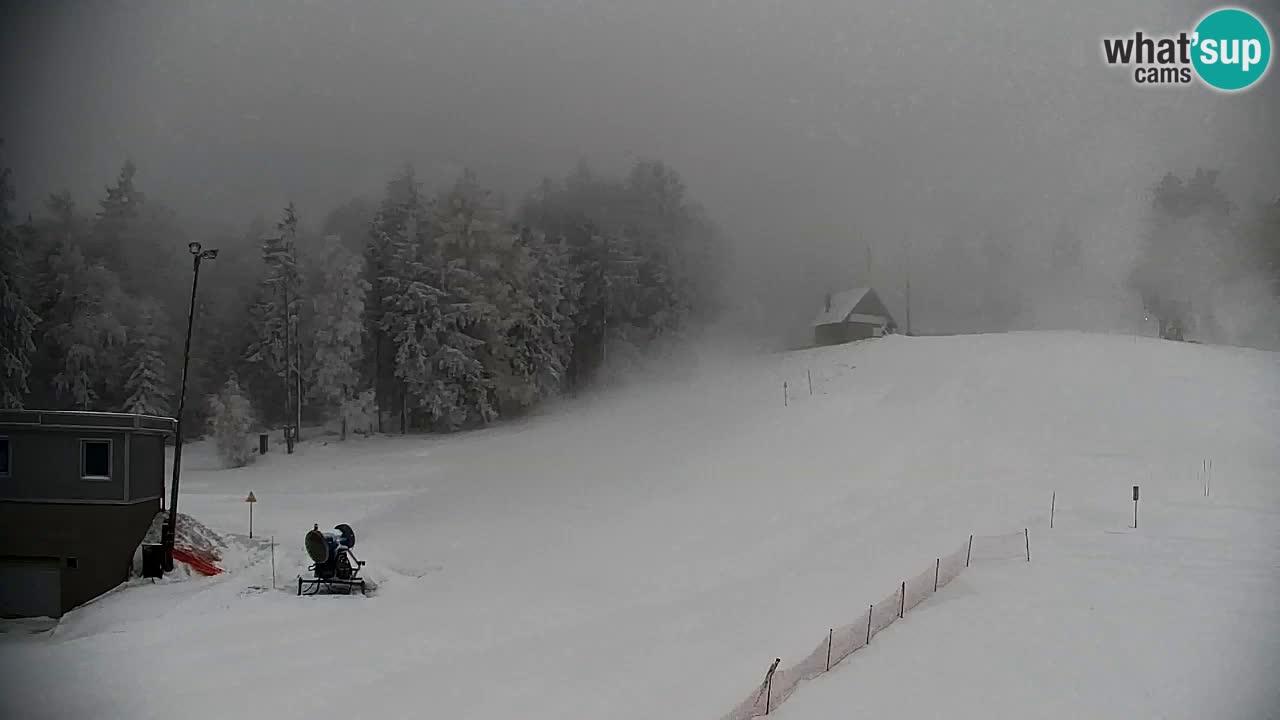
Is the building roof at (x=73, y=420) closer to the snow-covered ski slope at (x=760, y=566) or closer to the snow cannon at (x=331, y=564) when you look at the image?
the snow-covered ski slope at (x=760, y=566)

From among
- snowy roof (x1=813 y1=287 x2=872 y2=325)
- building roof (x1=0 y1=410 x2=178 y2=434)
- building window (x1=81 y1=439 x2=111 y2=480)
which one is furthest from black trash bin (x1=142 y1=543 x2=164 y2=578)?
snowy roof (x1=813 y1=287 x2=872 y2=325)

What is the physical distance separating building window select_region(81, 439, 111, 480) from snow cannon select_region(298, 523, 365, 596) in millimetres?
5357

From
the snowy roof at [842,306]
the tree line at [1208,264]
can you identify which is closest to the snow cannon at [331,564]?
the tree line at [1208,264]

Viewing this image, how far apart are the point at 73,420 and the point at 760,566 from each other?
16682 millimetres

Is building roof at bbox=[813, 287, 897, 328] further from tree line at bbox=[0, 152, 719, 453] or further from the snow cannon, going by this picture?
the snow cannon

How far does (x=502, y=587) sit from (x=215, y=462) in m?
Answer: 23.6

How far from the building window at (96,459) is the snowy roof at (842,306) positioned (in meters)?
49.1

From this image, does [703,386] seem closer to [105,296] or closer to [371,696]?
[105,296]

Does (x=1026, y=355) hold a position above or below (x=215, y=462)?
above

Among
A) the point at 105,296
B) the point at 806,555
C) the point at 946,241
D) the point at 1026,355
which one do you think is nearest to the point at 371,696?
the point at 806,555

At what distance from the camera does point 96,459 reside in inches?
776

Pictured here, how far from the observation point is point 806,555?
19.7m

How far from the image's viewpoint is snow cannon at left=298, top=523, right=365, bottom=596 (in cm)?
1875

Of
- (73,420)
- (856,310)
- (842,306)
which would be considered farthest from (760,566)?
(842,306)
